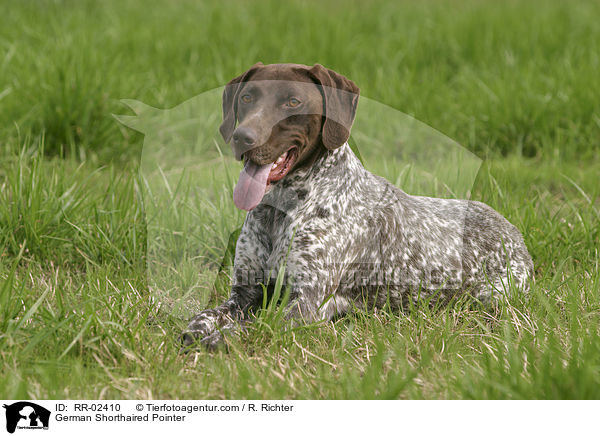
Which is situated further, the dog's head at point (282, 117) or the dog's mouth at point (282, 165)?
the dog's mouth at point (282, 165)

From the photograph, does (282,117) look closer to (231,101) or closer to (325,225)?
(231,101)

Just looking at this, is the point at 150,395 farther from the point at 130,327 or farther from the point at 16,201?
the point at 16,201

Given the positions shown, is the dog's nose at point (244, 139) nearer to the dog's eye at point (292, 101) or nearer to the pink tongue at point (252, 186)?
the pink tongue at point (252, 186)

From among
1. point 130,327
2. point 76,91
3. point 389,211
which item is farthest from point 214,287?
point 76,91

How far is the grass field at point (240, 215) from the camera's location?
10.5 ft

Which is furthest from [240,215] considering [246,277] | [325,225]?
[325,225]

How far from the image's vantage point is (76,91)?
632 cm

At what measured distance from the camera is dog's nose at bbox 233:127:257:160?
3.30 metres

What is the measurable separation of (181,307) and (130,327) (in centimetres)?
52

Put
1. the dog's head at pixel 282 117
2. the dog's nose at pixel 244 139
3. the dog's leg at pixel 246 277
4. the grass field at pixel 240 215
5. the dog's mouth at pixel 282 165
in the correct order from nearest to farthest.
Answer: the grass field at pixel 240 215
the dog's nose at pixel 244 139
the dog's head at pixel 282 117
the dog's mouth at pixel 282 165
the dog's leg at pixel 246 277

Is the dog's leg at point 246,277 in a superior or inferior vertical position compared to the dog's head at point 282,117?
inferior
